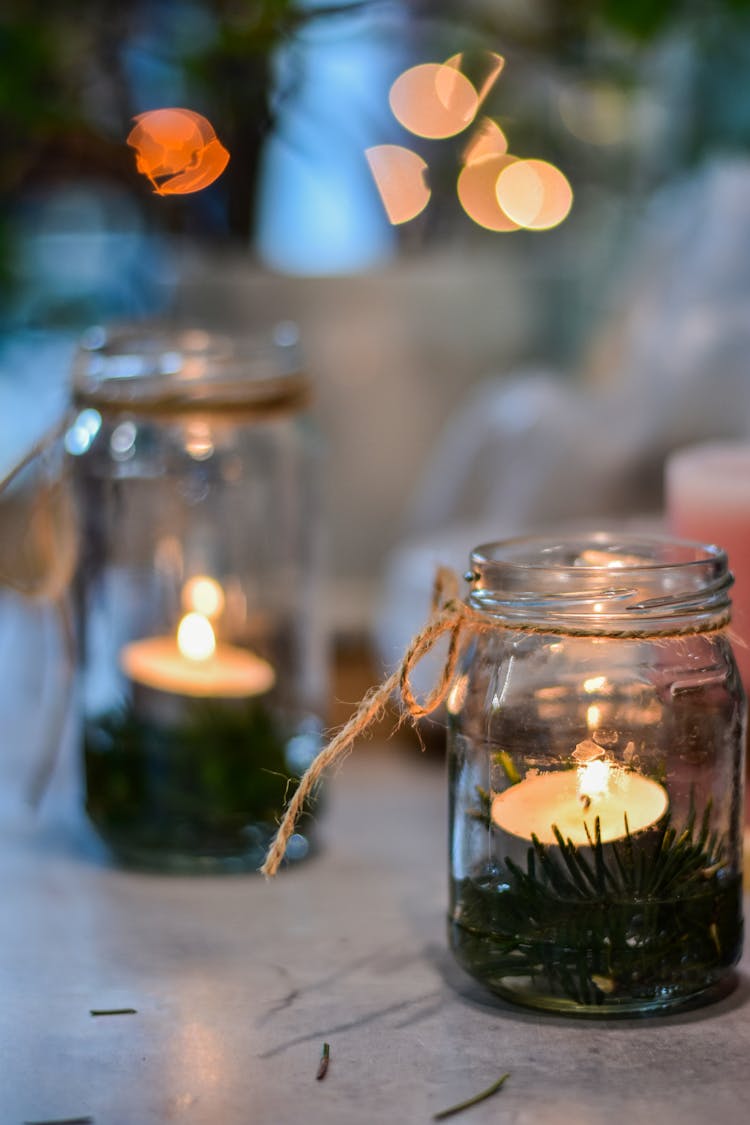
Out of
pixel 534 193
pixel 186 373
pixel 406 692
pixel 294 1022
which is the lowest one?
pixel 294 1022

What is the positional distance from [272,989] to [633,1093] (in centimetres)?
17

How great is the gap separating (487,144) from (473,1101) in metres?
0.91

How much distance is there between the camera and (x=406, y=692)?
57 cm

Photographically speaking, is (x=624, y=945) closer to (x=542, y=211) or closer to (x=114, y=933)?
(x=114, y=933)

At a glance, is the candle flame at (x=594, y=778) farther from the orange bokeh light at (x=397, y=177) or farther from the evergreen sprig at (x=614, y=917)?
the orange bokeh light at (x=397, y=177)

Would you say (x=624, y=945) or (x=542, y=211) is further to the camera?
(x=542, y=211)

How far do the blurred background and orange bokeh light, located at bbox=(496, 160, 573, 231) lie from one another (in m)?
0.03

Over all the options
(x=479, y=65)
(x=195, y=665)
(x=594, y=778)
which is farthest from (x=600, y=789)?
(x=479, y=65)

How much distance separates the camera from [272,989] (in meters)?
0.58

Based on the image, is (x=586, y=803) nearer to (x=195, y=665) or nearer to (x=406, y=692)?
(x=406, y=692)

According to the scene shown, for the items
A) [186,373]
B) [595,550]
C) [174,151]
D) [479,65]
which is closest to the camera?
[595,550]

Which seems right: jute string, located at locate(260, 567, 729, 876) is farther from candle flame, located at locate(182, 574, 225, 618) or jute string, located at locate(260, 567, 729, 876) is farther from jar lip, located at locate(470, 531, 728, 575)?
→ candle flame, located at locate(182, 574, 225, 618)

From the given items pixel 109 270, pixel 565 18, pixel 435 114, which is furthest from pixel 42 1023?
pixel 109 270

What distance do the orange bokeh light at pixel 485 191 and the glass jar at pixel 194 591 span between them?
0.43 metres
